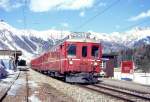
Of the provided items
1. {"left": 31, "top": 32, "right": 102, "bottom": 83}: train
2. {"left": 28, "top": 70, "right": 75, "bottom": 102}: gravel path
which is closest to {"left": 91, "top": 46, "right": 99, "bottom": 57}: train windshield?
{"left": 31, "top": 32, "right": 102, "bottom": 83}: train

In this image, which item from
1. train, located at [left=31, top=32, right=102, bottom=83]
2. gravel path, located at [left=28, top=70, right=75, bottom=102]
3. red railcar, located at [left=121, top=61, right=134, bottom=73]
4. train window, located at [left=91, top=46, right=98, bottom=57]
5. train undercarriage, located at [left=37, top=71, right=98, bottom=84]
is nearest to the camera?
gravel path, located at [left=28, top=70, right=75, bottom=102]

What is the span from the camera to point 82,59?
94.7 ft

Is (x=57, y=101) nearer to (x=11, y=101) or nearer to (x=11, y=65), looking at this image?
(x=11, y=101)

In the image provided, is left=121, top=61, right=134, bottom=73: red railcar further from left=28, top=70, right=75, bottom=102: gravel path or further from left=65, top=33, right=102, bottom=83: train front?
left=28, top=70, right=75, bottom=102: gravel path

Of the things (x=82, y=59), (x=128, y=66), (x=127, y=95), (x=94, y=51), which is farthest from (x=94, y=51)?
(x=128, y=66)

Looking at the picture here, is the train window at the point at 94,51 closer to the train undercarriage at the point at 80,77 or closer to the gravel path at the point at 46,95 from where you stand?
the train undercarriage at the point at 80,77

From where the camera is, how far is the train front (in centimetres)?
2879

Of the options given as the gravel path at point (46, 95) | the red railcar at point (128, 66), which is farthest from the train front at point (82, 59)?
the red railcar at point (128, 66)

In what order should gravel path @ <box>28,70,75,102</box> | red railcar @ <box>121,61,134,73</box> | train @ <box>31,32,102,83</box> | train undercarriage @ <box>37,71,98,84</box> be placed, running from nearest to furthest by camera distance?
1. gravel path @ <box>28,70,75,102</box>
2. train @ <box>31,32,102,83</box>
3. train undercarriage @ <box>37,71,98,84</box>
4. red railcar @ <box>121,61,134,73</box>

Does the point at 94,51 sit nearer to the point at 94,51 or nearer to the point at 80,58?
the point at 94,51

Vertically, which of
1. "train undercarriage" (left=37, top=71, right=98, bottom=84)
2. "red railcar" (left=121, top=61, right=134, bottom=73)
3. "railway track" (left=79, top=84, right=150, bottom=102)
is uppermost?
"red railcar" (left=121, top=61, right=134, bottom=73)

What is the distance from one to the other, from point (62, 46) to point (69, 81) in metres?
2.61

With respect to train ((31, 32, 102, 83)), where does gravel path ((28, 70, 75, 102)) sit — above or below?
below

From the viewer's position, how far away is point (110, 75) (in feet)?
167
